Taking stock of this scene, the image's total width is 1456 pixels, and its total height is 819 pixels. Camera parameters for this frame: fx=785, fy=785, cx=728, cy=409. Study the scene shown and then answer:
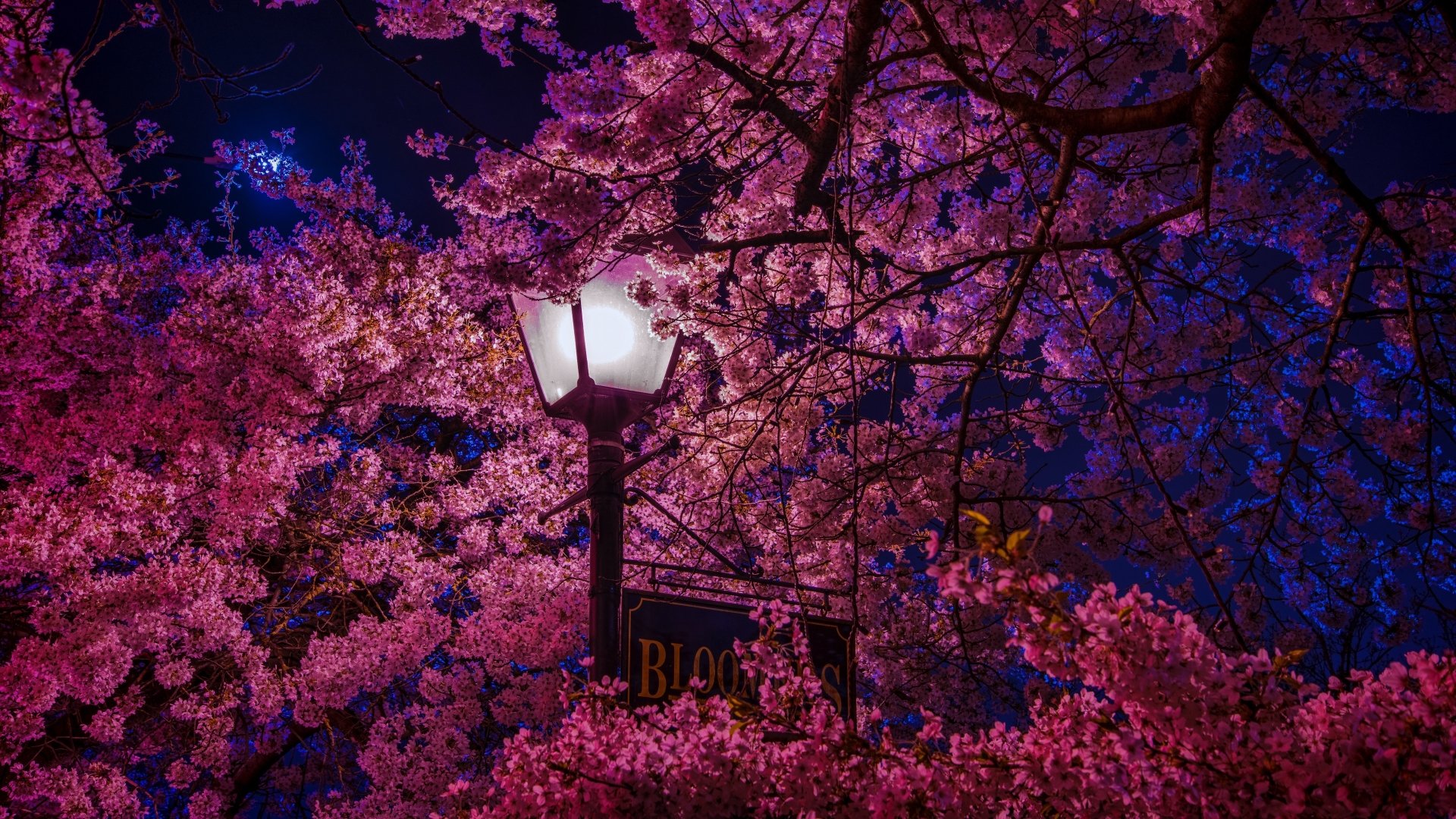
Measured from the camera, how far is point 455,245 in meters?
9.03

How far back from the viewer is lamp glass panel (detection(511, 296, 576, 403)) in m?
4.01

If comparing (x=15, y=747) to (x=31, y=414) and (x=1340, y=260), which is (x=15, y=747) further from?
(x=1340, y=260)

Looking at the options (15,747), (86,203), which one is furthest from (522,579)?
(86,203)

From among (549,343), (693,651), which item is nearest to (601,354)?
(549,343)

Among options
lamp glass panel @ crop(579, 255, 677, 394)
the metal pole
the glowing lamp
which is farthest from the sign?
lamp glass panel @ crop(579, 255, 677, 394)

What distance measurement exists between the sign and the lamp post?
0.33m

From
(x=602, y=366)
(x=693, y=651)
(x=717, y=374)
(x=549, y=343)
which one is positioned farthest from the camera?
(x=717, y=374)

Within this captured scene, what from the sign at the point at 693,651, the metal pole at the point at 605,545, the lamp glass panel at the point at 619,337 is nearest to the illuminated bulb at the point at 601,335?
the lamp glass panel at the point at 619,337

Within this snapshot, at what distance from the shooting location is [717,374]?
9.19 m

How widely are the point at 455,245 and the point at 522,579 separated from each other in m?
4.01

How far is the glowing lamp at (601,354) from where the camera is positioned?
154 inches

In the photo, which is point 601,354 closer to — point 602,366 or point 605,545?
point 602,366

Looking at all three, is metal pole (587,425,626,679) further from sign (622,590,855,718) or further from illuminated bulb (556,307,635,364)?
illuminated bulb (556,307,635,364)

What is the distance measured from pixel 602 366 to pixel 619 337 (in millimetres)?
189
